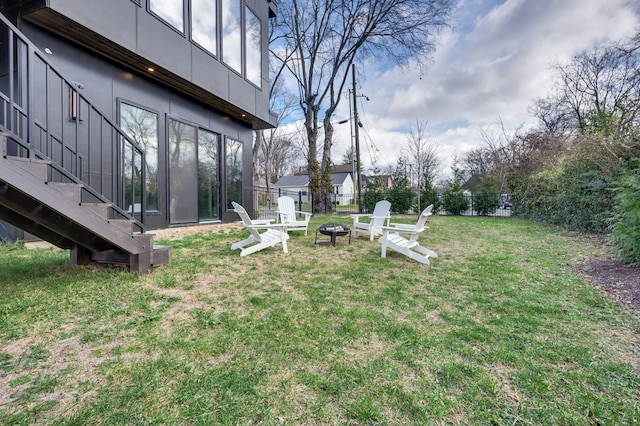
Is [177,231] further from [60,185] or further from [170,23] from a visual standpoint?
[170,23]

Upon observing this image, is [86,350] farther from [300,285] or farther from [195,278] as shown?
[300,285]

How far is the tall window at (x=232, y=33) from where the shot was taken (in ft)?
25.8

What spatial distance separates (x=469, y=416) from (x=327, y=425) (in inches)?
28.1

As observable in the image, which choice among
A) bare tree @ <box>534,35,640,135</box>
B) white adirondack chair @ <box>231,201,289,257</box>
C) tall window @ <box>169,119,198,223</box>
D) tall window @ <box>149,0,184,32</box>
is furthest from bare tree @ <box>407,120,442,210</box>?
tall window @ <box>149,0,184,32</box>

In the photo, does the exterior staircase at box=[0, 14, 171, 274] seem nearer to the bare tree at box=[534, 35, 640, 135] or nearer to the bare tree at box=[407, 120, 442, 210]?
the bare tree at box=[407, 120, 442, 210]

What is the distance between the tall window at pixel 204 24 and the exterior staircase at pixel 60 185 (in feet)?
10.5

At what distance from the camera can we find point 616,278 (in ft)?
12.1

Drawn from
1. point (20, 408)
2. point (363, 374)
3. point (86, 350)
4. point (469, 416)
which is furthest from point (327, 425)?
point (86, 350)

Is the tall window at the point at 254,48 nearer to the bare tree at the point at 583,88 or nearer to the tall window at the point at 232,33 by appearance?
the tall window at the point at 232,33

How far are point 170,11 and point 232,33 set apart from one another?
214 centimetres

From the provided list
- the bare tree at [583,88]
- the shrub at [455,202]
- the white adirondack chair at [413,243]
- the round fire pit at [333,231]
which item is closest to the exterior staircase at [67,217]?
the round fire pit at [333,231]

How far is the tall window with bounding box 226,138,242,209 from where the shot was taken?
9133 millimetres

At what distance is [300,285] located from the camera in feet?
11.3

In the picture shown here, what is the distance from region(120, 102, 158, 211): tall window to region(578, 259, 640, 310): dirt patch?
7.98 m
